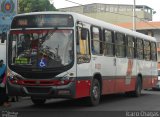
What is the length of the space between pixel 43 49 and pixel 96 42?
248cm

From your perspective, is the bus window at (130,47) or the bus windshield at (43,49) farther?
the bus window at (130,47)

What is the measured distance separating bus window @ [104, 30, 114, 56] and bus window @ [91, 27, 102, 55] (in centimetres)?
69

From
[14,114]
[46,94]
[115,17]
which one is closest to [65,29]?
[46,94]

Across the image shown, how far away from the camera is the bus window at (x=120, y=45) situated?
752 inches

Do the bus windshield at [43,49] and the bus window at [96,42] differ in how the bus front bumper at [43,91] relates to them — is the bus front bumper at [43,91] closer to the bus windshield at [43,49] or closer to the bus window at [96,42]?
the bus windshield at [43,49]

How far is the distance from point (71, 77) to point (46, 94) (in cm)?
97

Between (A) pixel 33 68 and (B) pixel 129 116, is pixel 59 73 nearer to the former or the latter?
(A) pixel 33 68

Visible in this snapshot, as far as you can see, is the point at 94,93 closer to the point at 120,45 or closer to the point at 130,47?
the point at 120,45

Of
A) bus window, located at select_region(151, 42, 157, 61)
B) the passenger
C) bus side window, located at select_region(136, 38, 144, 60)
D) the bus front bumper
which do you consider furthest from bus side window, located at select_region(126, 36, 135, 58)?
the bus front bumper

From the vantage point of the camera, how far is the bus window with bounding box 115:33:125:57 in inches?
752

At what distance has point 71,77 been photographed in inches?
579

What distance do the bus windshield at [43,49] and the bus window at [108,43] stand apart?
3097mm

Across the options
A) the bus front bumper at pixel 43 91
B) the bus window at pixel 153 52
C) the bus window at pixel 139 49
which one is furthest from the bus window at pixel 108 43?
the bus window at pixel 153 52

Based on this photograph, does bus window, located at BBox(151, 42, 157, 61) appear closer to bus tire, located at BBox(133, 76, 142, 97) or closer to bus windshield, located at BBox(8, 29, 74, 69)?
bus tire, located at BBox(133, 76, 142, 97)
